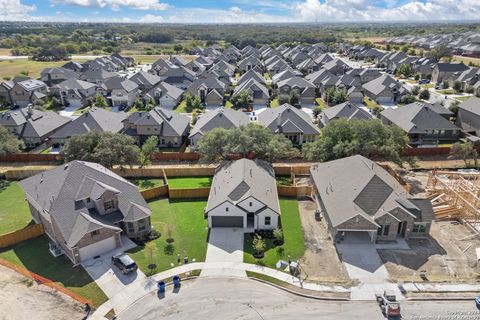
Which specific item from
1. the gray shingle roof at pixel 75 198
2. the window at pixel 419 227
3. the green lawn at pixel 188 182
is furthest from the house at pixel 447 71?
the gray shingle roof at pixel 75 198

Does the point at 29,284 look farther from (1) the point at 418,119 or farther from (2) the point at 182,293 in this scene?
(1) the point at 418,119

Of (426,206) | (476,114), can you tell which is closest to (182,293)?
(426,206)

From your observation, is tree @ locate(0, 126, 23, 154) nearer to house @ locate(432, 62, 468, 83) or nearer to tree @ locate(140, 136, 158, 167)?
tree @ locate(140, 136, 158, 167)

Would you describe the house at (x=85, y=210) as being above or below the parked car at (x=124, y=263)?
above

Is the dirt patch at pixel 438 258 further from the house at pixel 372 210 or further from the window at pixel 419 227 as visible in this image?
the house at pixel 372 210

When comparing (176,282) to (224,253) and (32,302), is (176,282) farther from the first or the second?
(32,302)

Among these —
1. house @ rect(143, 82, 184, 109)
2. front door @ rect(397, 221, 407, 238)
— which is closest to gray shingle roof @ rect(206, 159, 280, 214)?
front door @ rect(397, 221, 407, 238)
